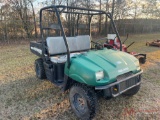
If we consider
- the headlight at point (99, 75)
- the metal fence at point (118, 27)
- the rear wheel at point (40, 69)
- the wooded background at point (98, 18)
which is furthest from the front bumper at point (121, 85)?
the metal fence at point (118, 27)

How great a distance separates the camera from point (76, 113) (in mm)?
2254

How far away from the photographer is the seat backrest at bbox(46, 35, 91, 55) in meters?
3.11

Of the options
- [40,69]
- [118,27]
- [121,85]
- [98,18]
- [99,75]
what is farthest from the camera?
[118,27]

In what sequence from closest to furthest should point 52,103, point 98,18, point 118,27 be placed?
1. point 52,103
2. point 98,18
3. point 118,27

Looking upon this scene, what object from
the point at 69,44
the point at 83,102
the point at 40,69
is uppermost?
the point at 69,44

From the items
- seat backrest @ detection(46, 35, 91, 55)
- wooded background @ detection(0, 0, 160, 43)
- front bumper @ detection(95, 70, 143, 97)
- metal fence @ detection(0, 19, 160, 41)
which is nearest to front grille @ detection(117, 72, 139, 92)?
front bumper @ detection(95, 70, 143, 97)

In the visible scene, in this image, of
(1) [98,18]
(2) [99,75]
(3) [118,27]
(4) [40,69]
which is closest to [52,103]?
(4) [40,69]

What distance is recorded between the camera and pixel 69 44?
333 centimetres

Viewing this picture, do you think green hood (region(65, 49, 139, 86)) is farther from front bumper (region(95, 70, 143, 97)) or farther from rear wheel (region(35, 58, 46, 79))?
rear wheel (region(35, 58, 46, 79))

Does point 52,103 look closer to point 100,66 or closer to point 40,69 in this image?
point 40,69

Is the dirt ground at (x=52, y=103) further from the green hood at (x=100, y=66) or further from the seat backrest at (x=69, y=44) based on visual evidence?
the seat backrest at (x=69, y=44)

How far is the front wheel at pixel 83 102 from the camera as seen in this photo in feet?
6.54

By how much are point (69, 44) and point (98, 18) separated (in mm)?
10152

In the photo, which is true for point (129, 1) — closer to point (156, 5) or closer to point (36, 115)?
point (156, 5)
